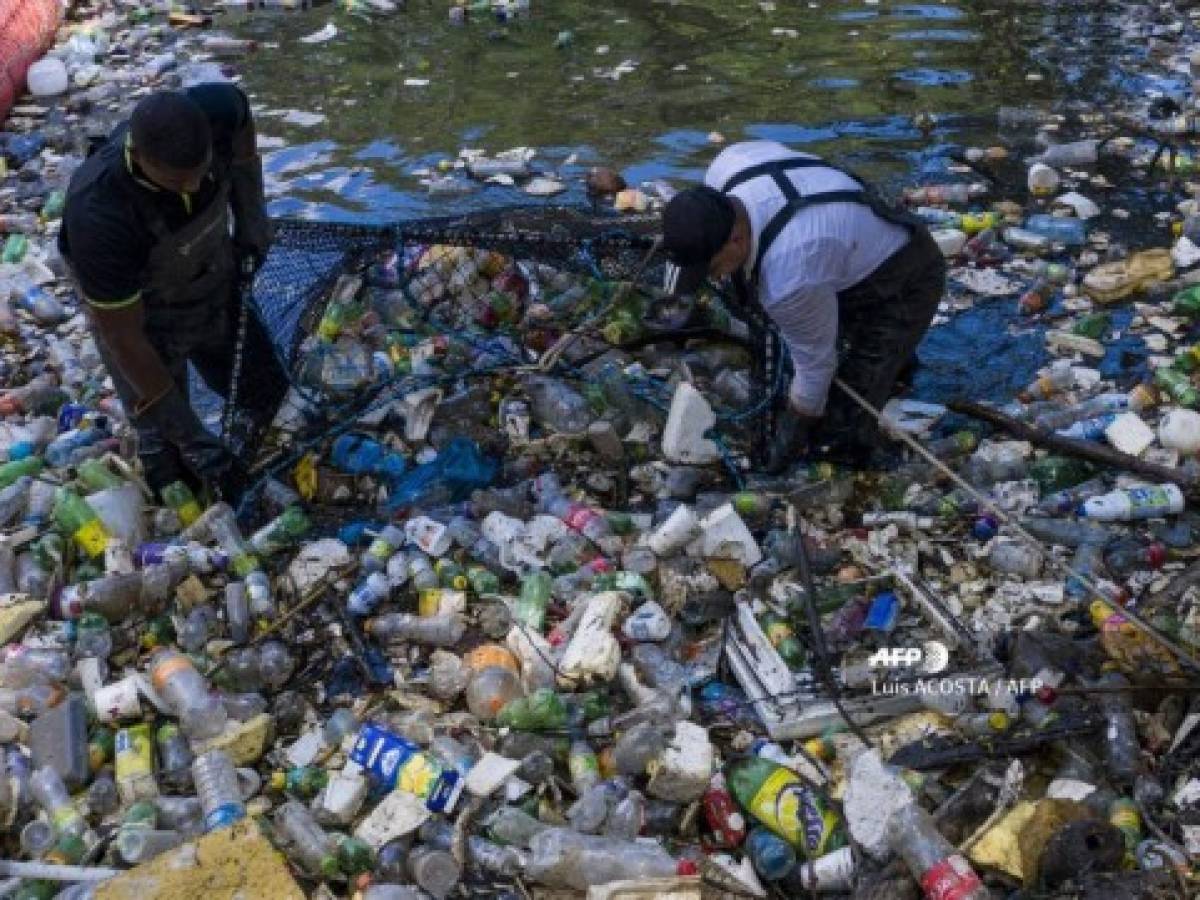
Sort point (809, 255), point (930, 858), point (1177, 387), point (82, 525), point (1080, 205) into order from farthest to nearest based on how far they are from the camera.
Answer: point (1080, 205), point (1177, 387), point (82, 525), point (809, 255), point (930, 858)

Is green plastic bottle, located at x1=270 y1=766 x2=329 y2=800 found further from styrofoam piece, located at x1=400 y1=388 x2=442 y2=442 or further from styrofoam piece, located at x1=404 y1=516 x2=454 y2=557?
styrofoam piece, located at x1=400 y1=388 x2=442 y2=442

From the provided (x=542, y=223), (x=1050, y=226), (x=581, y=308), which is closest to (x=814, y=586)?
(x=581, y=308)

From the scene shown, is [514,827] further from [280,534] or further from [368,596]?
[280,534]

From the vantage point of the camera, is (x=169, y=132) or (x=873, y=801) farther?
(x=169, y=132)

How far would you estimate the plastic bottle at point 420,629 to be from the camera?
4418 mm

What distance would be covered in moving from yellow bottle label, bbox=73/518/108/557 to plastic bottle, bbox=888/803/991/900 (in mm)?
3316

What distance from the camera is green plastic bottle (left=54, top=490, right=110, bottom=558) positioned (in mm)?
4848

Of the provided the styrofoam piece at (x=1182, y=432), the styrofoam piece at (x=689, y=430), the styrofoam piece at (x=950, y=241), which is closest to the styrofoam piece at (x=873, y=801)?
the styrofoam piece at (x=689, y=430)

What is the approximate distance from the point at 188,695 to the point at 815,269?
278cm

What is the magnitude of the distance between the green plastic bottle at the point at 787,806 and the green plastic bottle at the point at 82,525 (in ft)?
9.18

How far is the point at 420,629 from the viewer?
4445mm

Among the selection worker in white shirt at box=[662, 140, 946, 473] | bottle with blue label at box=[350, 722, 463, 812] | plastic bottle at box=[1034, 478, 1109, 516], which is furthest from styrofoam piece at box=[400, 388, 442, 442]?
plastic bottle at box=[1034, 478, 1109, 516]

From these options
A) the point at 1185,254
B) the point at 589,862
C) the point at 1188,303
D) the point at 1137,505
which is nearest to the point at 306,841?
the point at 589,862

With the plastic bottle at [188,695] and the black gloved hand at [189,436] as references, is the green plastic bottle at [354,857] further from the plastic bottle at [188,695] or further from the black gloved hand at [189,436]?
the black gloved hand at [189,436]
